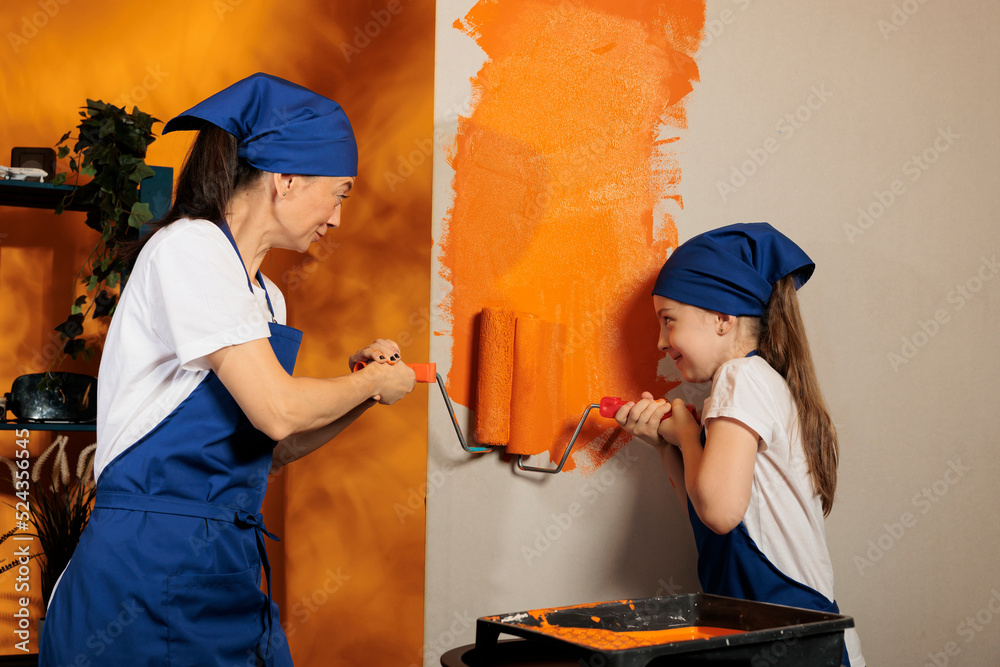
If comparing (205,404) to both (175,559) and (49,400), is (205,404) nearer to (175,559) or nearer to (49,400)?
(175,559)

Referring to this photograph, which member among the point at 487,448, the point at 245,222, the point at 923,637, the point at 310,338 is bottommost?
the point at 923,637

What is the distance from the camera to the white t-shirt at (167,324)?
104cm

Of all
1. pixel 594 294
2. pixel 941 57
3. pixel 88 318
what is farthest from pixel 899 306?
pixel 88 318

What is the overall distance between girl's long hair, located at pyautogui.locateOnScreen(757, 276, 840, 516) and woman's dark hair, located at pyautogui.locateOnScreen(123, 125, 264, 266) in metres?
0.88

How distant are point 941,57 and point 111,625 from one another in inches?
73.8

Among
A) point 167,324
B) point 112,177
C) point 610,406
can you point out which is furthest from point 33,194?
point 610,406

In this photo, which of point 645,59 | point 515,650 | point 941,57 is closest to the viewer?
point 515,650

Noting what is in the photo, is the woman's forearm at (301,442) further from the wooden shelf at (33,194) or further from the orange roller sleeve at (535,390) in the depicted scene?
the wooden shelf at (33,194)

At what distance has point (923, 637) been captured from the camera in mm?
1670

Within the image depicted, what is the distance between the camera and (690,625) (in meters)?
1.07

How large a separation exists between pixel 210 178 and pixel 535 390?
0.66 m

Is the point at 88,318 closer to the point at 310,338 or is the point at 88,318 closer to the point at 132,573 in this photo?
the point at 310,338

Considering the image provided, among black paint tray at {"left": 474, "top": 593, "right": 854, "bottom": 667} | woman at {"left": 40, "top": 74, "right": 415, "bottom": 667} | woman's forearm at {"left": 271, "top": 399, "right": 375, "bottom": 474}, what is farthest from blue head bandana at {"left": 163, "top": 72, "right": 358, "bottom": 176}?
black paint tray at {"left": 474, "top": 593, "right": 854, "bottom": 667}

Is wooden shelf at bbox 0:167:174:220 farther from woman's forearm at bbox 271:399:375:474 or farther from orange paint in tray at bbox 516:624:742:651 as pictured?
orange paint in tray at bbox 516:624:742:651
